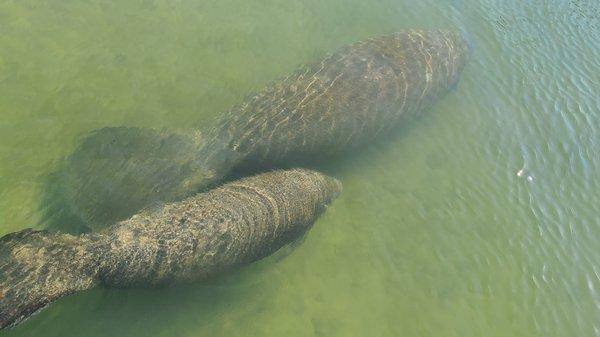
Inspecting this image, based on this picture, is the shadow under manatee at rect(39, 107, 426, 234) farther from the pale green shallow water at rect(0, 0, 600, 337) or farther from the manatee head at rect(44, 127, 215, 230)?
the pale green shallow water at rect(0, 0, 600, 337)

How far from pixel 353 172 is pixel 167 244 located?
11.3ft

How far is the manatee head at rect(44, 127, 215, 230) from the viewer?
5438 millimetres

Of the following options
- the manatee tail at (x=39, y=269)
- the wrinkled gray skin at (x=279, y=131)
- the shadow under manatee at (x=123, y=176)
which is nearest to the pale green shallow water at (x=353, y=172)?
the shadow under manatee at (x=123, y=176)

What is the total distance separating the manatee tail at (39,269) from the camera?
3879 mm

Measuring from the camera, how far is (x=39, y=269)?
4094 mm

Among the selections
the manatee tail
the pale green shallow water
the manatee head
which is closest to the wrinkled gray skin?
the manatee head

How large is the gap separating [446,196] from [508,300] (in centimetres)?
178

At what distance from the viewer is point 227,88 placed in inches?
306

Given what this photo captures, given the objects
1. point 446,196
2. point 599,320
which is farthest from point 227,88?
point 599,320

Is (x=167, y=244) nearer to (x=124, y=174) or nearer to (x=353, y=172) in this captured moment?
(x=124, y=174)

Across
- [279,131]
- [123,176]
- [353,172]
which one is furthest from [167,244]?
[353,172]

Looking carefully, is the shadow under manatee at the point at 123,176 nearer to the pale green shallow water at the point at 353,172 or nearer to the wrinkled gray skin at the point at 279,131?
the wrinkled gray skin at the point at 279,131

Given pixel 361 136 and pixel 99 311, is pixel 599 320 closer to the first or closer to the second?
pixel 361 136

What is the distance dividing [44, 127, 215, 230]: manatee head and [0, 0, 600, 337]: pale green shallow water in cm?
36
